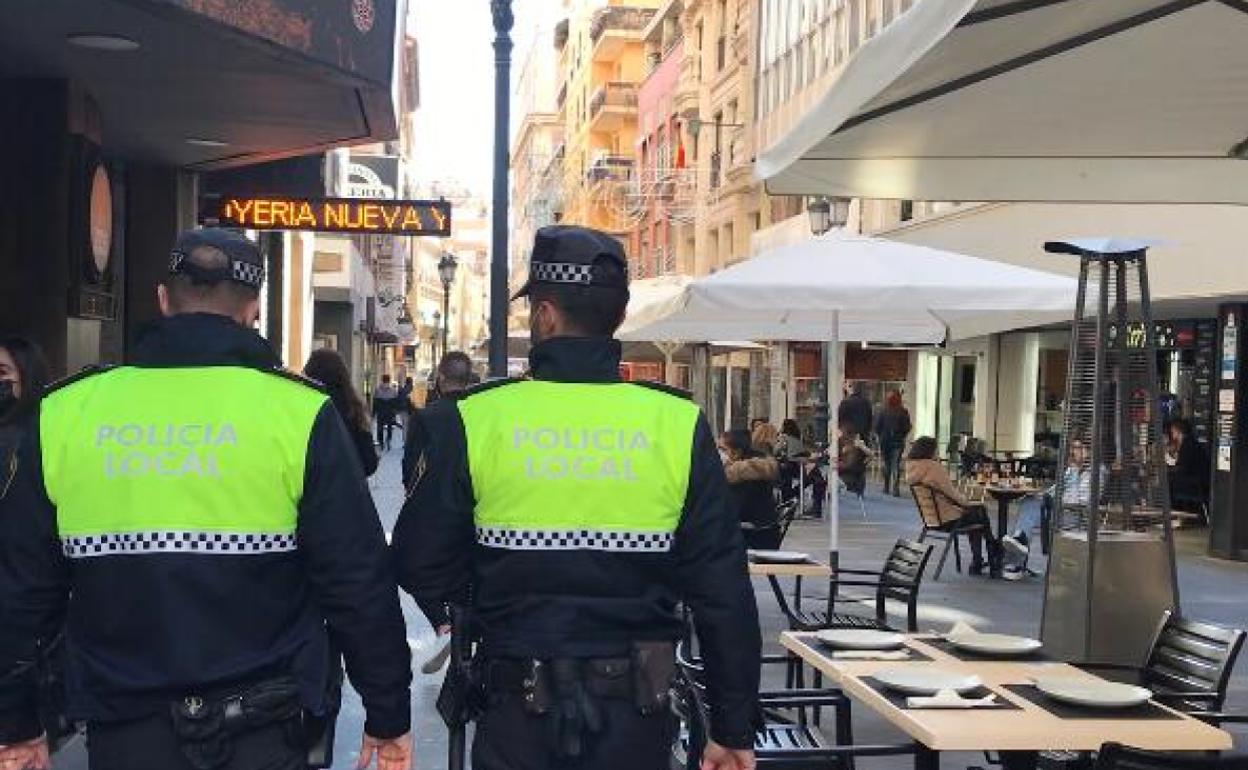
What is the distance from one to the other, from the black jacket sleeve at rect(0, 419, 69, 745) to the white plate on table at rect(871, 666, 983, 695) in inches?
101

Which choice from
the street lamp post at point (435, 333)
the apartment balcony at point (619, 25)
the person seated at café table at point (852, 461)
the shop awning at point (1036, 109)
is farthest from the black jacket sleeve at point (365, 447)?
the apartment balcony at point (619, 25)

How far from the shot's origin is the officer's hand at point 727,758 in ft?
10.5

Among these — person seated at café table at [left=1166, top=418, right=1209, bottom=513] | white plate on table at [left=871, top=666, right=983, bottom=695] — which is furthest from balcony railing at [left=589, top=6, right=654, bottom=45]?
white plate on table at [left=871, top=666, right=983, bottom=695]

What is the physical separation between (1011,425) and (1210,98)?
20.2 meters

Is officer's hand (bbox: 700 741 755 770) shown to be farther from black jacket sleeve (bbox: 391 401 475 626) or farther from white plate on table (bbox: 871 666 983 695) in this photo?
white plate on table (bbox: 871 666 983 695)

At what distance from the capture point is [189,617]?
2.98 metres

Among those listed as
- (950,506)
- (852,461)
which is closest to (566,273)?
(950,506)

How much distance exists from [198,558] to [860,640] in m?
2.88

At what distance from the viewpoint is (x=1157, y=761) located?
3514 millimetres

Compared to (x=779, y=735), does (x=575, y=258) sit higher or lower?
higher

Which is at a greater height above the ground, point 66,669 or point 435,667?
point 66,669

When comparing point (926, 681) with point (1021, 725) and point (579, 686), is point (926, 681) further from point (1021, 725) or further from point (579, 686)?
point (579, 686)

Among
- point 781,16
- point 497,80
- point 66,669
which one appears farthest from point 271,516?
point 781,16

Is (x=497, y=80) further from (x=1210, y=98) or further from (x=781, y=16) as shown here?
(x=781, y=16)
